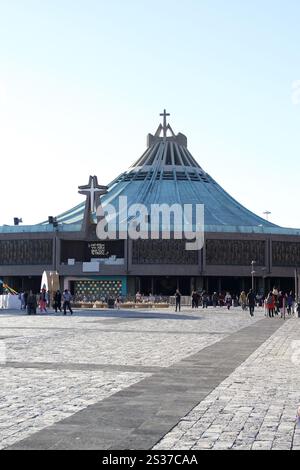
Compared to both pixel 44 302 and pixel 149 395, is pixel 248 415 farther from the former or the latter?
pixel 44 302

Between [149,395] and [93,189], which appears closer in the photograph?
[149,395]

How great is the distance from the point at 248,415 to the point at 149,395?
182 centimetres

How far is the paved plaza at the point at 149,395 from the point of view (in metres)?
6.72

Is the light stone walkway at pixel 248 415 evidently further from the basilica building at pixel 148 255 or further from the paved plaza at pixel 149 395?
the basilica building at pixel 148 255

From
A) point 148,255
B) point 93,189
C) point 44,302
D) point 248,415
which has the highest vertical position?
point 93,189

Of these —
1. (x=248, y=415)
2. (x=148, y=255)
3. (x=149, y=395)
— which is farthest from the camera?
(x=148, y=255)

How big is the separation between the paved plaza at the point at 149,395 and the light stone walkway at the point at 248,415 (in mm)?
11

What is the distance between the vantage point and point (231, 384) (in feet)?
34.5

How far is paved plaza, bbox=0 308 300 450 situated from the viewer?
6.72 m

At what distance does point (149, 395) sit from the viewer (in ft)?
30.8

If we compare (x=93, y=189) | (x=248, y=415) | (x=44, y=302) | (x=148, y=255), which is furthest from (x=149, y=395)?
(x=148, y=255)

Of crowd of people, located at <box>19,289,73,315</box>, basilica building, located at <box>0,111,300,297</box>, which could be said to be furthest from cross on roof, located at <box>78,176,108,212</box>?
crowd of people, located at <box>19,289,73,315</box>

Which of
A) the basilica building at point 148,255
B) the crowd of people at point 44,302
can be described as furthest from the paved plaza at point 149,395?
the basilica building at point 148,255
